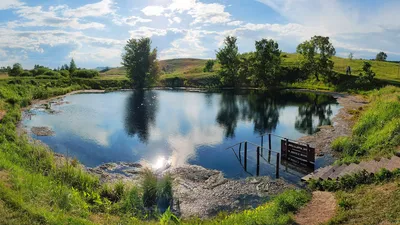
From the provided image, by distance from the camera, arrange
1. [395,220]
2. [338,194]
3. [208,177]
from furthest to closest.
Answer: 1. [208,177]
2. [338,194]
3. [395,220]

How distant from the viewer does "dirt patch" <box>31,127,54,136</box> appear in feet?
123

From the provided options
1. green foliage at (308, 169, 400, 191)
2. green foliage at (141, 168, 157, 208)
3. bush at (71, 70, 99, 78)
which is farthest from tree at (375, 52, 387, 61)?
green foliage at (141, 168, 157, 208)

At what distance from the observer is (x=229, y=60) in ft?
351

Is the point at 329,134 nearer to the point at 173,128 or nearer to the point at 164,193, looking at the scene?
the point at 173,128

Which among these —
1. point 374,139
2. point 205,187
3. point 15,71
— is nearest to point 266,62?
point 374,139

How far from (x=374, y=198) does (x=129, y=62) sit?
97811 mm

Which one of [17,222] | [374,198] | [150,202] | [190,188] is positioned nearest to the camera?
[17,222]

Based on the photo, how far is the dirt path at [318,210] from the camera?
13969 millimetres

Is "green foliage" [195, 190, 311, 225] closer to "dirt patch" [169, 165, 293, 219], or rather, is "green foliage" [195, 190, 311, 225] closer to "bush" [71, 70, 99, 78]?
"dirt patch" [169, 165, 293, 219]

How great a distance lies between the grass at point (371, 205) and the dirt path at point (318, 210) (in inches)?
17.7

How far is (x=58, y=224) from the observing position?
10914 millimetres

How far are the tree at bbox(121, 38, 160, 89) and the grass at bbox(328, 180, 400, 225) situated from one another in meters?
93.8

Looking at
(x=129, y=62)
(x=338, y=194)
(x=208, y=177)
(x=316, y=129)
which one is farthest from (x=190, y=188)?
(x=129, y=62)

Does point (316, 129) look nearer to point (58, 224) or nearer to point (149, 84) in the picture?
point (58, 224)
